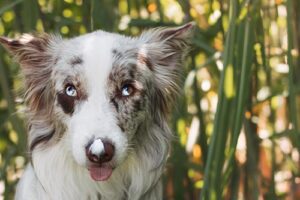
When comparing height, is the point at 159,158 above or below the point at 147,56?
below

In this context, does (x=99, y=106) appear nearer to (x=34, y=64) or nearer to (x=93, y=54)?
(x=93, y=54)

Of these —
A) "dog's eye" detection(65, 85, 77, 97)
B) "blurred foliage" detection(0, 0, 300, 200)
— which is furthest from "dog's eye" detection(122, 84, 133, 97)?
"blurred foliage" detection(0, 0, 300, 200)

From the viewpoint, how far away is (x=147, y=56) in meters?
3.24

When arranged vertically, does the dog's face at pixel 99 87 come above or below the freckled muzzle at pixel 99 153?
above

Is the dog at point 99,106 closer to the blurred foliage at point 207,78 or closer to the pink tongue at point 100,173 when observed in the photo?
the pink tongue at point 100,173

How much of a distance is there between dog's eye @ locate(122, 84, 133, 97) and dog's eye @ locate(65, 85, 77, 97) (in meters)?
0.15

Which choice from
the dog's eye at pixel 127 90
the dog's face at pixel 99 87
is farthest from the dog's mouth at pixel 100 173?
the dog's eye at pixel 127 90

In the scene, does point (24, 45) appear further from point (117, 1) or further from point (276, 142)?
point (276, 142)

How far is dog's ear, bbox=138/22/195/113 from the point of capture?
10.6ft

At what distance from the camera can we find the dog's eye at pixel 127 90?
3.03 m

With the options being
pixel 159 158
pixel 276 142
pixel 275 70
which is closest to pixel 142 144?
pixel 159 158

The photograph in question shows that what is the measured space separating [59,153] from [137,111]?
315 millimetres

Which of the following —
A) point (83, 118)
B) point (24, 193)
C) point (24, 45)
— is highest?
point (24, 45)

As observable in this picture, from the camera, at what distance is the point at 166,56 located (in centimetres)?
329
